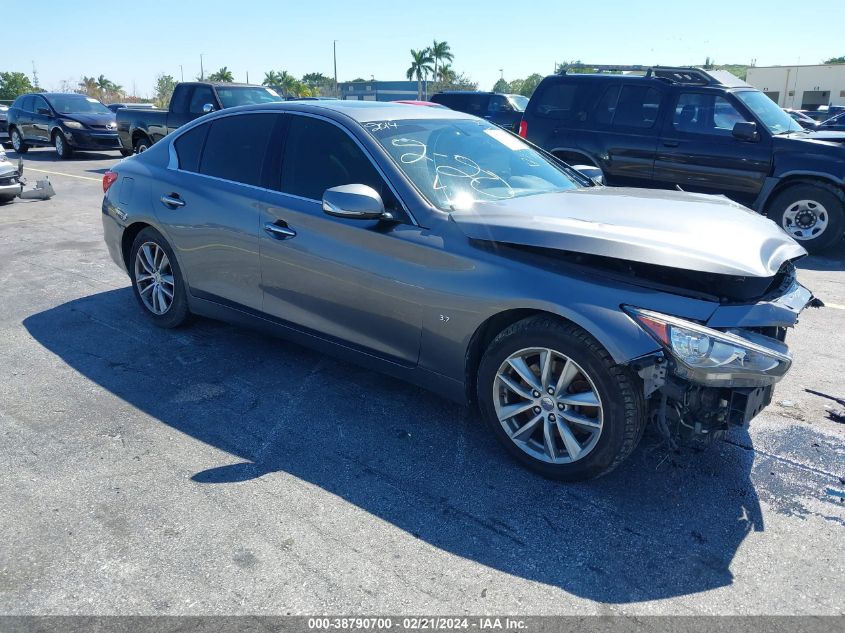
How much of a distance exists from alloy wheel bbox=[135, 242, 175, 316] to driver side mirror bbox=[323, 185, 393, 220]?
6.65ft

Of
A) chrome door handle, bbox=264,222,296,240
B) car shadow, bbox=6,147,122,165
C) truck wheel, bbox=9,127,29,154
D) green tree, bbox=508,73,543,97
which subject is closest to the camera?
chrome door handle, bbox=264,222,296,240

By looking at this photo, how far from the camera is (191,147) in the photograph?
496cm

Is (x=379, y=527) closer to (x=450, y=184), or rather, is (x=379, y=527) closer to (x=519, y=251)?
(x=519, y=251)

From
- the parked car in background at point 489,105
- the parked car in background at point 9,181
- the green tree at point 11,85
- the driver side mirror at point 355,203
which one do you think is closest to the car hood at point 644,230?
the driver side mirror at point 355,203

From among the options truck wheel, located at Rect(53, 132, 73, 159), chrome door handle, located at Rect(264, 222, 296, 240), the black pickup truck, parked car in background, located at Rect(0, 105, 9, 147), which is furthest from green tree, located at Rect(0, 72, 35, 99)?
chrome door handle, located at Rect(264, 222, 296, 240)

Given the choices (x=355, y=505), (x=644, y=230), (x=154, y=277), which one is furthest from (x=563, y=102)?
(x=355, y=505)

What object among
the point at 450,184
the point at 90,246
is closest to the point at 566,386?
the point at 450,184

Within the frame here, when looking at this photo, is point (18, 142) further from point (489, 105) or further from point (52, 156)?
point (489, 105)

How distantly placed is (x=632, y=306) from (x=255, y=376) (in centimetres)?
256

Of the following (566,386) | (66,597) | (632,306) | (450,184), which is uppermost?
(450,184)

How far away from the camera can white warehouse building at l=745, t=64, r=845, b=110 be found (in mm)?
54812

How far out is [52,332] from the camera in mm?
5293

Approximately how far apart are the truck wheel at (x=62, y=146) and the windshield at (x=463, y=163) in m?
17.2

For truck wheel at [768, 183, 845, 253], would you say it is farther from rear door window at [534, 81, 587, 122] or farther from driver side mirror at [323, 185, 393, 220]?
driver side mirror at [323, 185, 393, 220]
